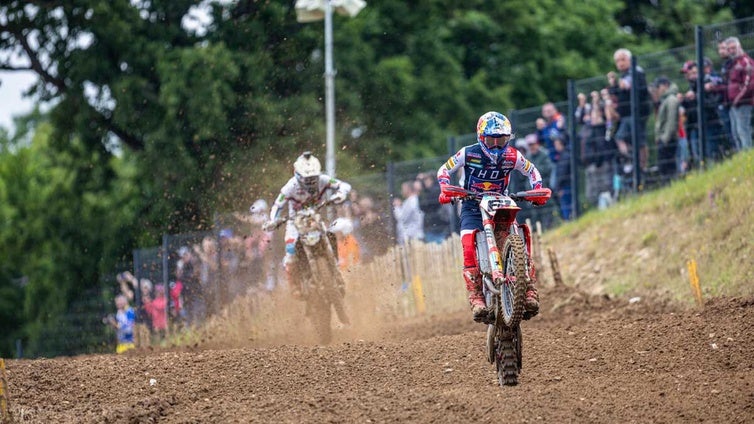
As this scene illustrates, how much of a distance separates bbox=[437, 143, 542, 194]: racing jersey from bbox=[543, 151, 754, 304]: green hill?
5.13 metres

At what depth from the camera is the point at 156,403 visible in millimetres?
11539

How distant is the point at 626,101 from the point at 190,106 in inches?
516

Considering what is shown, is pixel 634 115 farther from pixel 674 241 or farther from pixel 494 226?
pixel 494 226

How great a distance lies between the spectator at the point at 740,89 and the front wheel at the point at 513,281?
871 centimetres

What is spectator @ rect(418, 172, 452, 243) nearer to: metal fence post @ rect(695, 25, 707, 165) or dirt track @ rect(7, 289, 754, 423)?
metal fence post @ rect(695, 25, 707, 165)

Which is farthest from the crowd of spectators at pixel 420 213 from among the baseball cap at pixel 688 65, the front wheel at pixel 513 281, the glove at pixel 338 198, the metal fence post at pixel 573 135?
the front wheel at pixel 513 281

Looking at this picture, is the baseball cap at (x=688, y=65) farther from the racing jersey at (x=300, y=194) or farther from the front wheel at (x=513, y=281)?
the front wheel at (x=513, y=281)

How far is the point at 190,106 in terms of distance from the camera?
103 ft

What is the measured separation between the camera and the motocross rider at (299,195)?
55.6 ft

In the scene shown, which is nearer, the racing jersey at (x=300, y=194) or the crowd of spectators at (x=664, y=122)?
the racing jersey at (x=300, y=194)

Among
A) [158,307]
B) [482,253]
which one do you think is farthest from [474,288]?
[158,307]

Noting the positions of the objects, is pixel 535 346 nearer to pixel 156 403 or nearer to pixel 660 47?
pixel 156 403

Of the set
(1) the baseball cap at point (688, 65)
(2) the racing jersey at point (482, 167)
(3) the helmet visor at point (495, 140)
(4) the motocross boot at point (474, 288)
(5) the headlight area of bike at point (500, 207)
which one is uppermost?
(1) the baseball cap at point (688, 65)

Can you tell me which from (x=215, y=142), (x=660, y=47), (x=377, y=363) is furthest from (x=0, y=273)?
(x=377, y=363)
